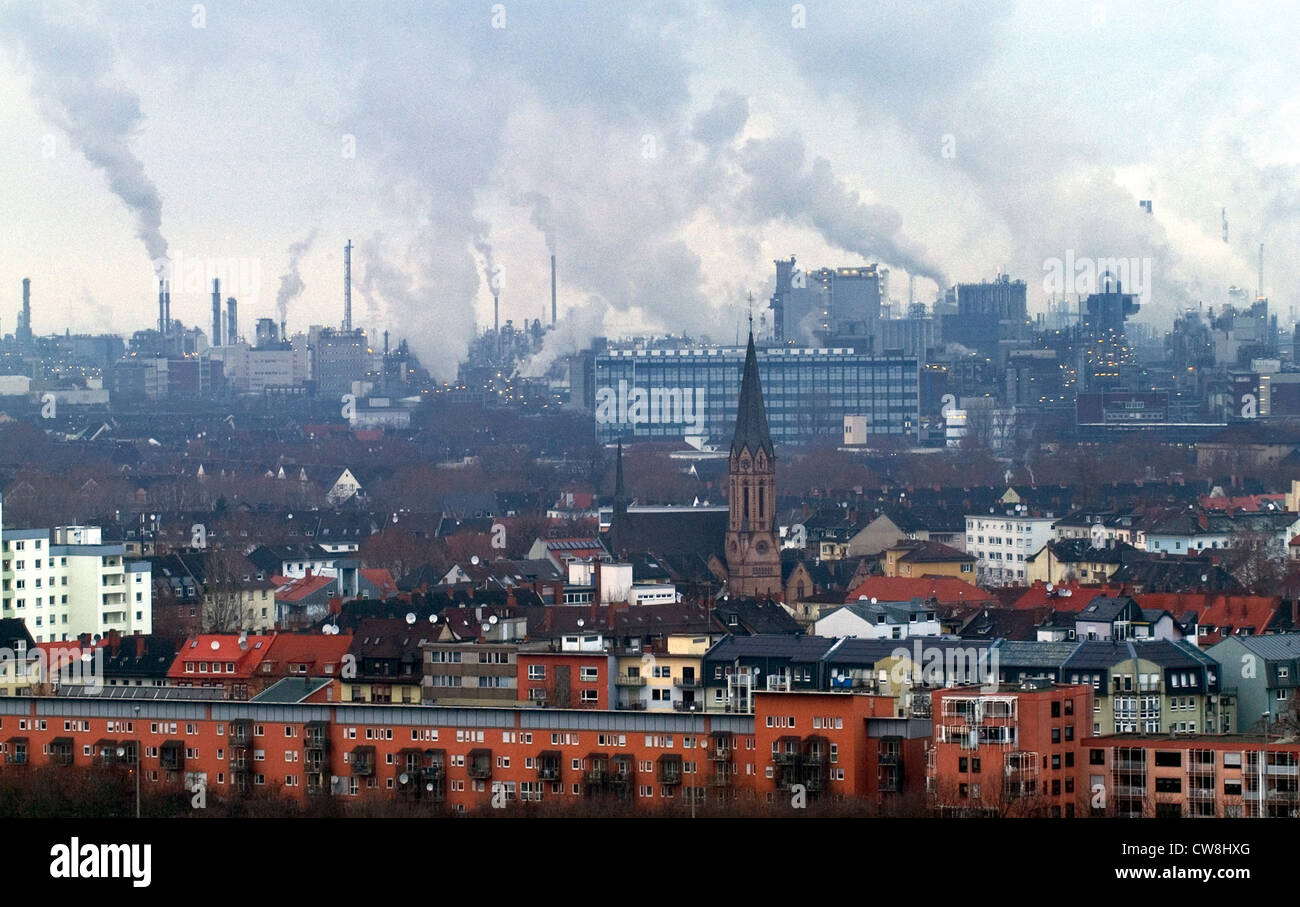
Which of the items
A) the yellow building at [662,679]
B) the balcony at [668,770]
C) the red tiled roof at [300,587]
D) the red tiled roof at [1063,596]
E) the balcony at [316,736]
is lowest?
the balcony at [668,770]

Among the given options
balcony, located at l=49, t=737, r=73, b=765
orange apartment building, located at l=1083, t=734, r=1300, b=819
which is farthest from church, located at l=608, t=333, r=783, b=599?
orange apartment building, located at l=1083, t=734, r=1300, b=819

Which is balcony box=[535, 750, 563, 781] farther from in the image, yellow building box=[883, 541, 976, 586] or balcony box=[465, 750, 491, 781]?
yellow building box=[883, 541, 976, 586]

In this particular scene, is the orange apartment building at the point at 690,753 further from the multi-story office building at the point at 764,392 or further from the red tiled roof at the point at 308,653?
the multi-story office building at the point at 764,392

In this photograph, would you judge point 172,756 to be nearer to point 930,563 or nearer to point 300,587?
point 300,587

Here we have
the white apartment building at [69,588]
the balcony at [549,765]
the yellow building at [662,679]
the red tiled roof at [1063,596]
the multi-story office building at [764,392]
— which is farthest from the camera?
the multi-story office building at [764,392]

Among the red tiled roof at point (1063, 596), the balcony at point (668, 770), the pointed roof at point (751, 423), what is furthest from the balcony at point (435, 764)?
the pointed roof at point (751, 423)
